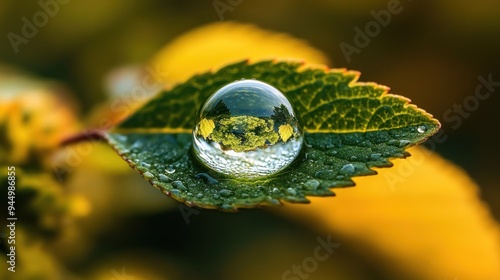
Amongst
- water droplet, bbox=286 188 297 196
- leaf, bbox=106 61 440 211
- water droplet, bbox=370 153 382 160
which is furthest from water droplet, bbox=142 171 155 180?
water droplet, bbox=370 153 382 160

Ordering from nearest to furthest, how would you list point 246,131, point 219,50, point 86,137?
1. point 246,131
2. point 86,137
3. point 219,50

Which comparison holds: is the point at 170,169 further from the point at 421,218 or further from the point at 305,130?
the point at 421,218

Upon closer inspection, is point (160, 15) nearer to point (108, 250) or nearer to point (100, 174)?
point (100, 174)

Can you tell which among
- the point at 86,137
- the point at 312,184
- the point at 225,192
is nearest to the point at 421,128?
the point at 312,184

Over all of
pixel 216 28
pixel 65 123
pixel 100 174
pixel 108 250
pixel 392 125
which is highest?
pixel 392 125

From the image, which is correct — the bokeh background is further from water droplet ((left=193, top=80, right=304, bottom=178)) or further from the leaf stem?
water droplet ((left=193, top=80, right=304, bottom=178))

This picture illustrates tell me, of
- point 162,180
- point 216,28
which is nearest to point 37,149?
point 162,180

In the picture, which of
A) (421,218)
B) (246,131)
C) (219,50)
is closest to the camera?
(246,131)

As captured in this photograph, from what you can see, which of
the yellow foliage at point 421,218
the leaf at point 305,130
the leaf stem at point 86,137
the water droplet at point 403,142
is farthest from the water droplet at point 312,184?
the yellow foliage at point 421,218
